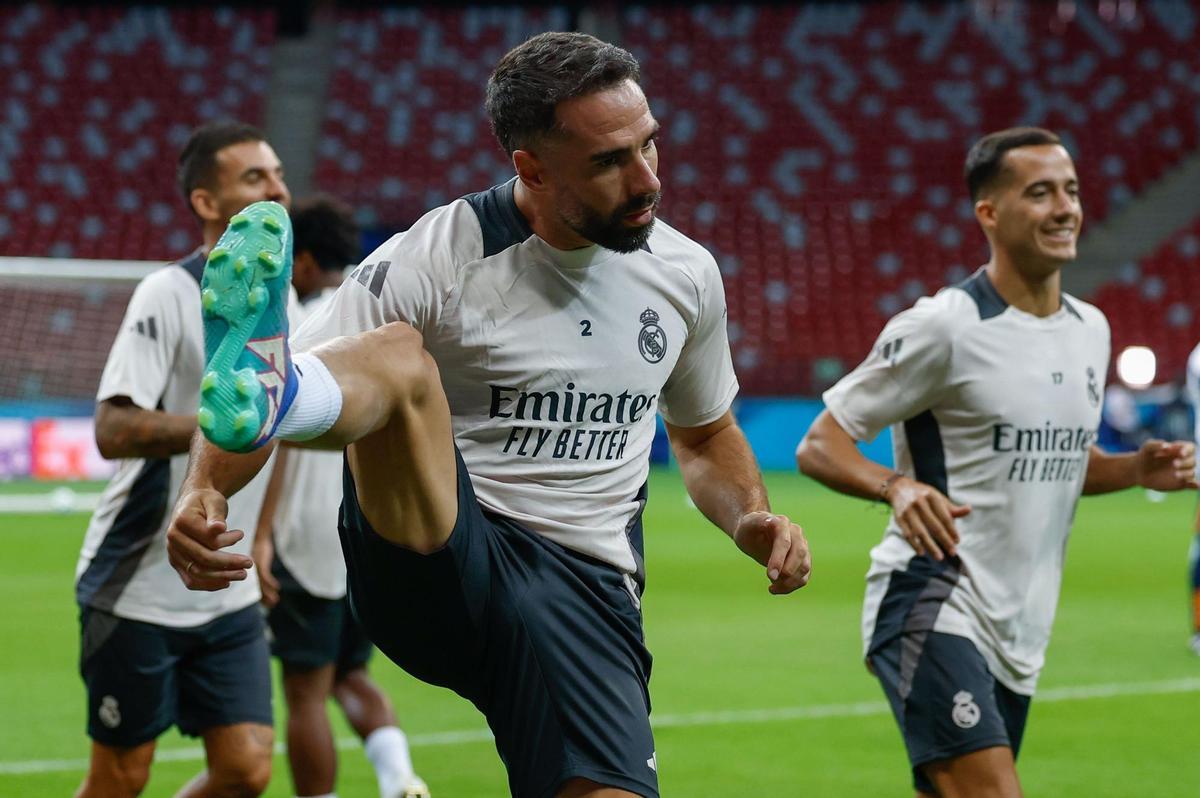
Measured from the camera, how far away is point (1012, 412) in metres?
4.96

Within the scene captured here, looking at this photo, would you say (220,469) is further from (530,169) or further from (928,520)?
(928,520)

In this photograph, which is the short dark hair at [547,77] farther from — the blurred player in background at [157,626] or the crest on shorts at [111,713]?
the crest on shorts at [111,713]

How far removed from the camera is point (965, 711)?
4.60 meters

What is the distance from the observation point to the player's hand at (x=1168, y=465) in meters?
5.12

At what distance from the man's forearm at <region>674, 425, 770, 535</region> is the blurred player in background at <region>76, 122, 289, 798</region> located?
5.41 ft

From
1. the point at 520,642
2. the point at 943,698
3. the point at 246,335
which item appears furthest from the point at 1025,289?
the point at 246,335

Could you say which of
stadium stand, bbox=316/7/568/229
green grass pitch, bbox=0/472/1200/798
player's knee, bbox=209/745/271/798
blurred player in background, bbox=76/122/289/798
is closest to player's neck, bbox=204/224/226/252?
blurred player in background, bbox=76/122/289/798

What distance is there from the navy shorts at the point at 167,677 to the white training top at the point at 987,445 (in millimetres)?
1876

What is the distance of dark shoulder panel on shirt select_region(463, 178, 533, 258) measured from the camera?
357cm

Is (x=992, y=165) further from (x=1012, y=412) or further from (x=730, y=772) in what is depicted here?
(x=730, y=772)

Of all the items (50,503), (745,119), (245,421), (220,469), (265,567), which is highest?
(245,421)

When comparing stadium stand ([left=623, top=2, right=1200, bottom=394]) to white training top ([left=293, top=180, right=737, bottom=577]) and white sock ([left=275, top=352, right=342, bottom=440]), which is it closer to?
white training top ([left=293, top=180, right=737, bottom=577])

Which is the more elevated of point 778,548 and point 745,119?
point 778,548

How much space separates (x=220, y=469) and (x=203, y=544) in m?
0.18
